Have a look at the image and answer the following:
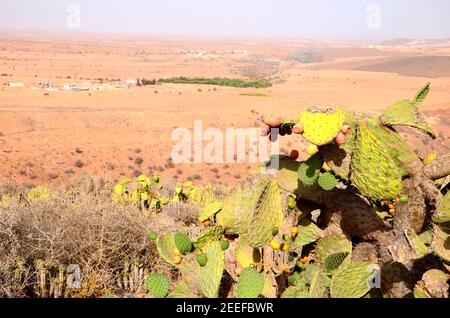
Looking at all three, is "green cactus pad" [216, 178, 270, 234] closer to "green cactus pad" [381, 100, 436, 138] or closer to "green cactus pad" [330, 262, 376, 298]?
"green cactus pad" [330, 262, 376, 298]

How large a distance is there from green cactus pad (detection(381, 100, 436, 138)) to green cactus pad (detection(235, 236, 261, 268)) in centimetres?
138

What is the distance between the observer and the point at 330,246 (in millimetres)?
2895

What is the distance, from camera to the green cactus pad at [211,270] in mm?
2400

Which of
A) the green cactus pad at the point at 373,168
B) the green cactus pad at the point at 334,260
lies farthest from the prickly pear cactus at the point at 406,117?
the green cactus pad at the point at 334,260

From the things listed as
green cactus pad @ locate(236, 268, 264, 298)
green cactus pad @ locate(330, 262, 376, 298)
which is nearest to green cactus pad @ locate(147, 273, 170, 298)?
green cactus pad @ locate(236, 268, 264, 298)

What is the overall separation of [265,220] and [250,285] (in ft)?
1.55

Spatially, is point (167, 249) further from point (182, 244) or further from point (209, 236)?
point (209, 236)

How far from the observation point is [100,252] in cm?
434

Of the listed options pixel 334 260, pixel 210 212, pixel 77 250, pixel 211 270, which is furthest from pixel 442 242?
pixel 77 250

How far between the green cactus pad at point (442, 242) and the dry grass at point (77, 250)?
3.01m

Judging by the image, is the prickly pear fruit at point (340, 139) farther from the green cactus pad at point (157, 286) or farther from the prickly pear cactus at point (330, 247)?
the green cactus pad at point (157, 286)

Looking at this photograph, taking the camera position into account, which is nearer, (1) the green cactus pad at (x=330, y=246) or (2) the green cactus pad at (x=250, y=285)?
(2) the green cactus pad at (x=250, y=285)
